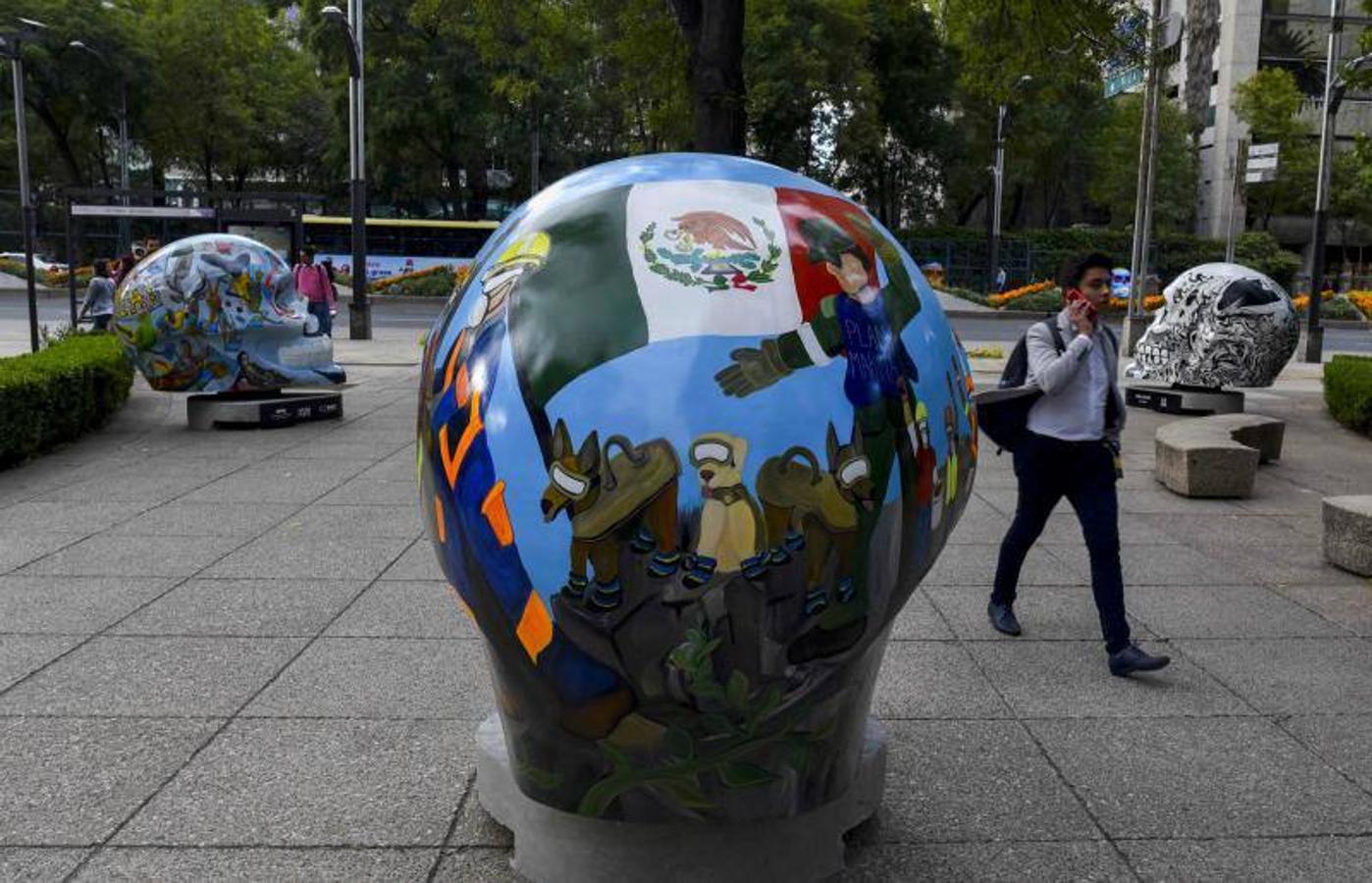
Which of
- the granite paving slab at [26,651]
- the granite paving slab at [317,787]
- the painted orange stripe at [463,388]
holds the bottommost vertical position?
the granite paving slab at [26,651]

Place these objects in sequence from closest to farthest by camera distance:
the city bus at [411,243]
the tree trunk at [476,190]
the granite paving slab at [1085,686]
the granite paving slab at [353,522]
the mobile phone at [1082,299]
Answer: the granite paving slab at [1085,686] < the mobile phone at [1082,299] < the granite paving slab at [353,522] < the city bus at [411,243] < the tree trunk at [476,190]

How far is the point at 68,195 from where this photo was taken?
65.6 feet

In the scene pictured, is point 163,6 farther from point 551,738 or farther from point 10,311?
point 551,738

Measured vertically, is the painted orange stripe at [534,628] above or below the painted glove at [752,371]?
below

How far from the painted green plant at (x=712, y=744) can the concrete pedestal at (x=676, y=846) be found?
14cm

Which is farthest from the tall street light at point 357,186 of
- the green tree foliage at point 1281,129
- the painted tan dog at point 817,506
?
the green tree foliage at point 1281,129

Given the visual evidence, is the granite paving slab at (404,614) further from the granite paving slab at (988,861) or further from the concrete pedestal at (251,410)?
the concrete pedestal at (251,410)

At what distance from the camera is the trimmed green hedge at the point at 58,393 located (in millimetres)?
9984

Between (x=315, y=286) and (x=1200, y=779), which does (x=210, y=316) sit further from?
(x=1200, y=779)

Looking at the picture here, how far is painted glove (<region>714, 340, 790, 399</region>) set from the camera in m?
2.56

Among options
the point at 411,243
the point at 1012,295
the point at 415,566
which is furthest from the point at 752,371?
the point at 411,243

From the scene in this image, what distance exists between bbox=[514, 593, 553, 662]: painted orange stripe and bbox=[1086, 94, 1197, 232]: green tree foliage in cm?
4923

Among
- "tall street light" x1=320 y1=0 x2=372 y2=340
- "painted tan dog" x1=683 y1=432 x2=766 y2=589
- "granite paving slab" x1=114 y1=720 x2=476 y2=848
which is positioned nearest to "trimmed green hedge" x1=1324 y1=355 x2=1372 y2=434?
"granite paving slab" x1=114 y1=720 x2=476 y2=848

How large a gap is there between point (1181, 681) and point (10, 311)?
1280 inches
